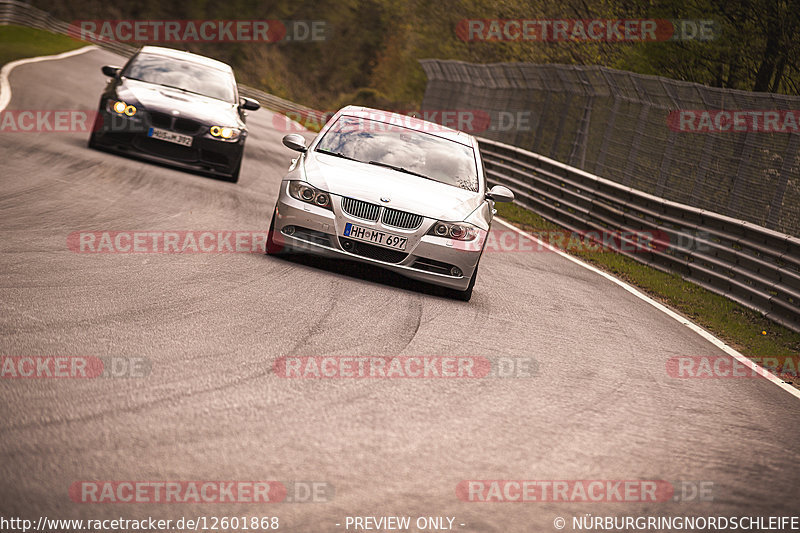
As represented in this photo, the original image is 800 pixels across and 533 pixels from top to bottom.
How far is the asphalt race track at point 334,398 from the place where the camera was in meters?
4.22

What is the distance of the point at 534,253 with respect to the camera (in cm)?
1484

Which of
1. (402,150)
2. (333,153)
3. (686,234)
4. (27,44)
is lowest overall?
(27,44)

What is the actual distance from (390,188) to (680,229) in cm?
714

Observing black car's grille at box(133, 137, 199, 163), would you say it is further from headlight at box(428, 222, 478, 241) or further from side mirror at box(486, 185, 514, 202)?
headlight at box(428, 222, 478, 241)

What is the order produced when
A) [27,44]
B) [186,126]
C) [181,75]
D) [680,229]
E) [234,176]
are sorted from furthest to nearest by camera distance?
1. [27,44]
2. [181,75]
3. [234,176]
4. [680,229]
5. [186,126]

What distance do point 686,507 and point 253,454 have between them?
6.80 feet

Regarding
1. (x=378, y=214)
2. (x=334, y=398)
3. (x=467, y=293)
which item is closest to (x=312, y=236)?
(x=378, y=214)

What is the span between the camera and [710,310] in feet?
40.5

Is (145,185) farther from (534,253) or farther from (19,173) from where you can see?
(534,253)

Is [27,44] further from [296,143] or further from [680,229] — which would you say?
[296,143]

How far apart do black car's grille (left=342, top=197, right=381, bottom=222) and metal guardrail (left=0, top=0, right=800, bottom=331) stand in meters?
5.39

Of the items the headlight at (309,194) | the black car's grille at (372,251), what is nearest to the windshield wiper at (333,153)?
the headlight at (309,194)

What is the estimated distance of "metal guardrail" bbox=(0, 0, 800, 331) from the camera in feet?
39.3

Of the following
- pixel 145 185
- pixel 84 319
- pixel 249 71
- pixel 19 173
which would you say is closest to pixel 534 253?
pixel 145 185
